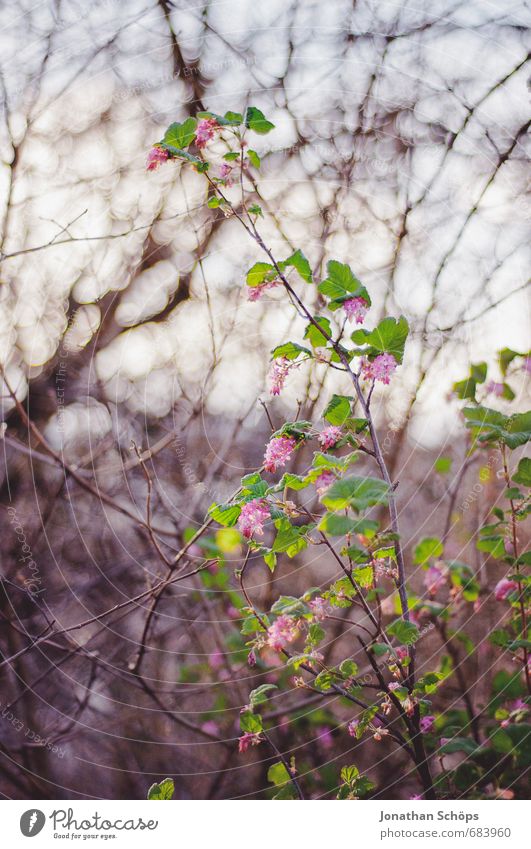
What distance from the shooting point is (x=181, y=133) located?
68cm

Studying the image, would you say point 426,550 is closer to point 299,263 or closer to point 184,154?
point 299,263

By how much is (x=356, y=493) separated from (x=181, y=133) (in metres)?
0.46

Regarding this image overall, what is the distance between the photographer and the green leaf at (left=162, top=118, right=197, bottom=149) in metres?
0.67

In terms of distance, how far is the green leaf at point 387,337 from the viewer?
624mm

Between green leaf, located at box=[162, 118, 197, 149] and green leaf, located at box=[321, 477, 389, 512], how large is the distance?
44 cm

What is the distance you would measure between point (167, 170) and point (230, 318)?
0.29 metres

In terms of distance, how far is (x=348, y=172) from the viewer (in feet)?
3.38

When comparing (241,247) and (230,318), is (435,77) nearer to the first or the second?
(241,247)

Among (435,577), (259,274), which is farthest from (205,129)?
(435,577)

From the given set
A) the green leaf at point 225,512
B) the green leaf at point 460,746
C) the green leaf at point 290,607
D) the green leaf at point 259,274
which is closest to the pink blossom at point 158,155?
the green leaf at point 259,274

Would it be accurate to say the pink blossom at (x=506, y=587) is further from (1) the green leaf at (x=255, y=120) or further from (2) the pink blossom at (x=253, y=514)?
(1) the green leaf at (x=255, y=120)
